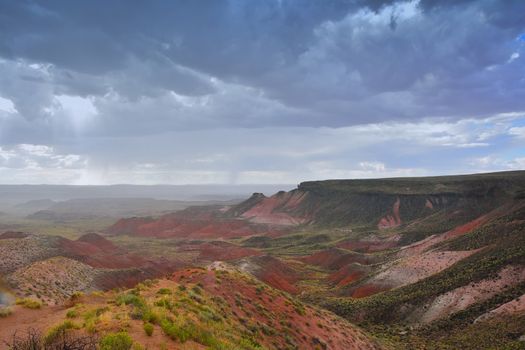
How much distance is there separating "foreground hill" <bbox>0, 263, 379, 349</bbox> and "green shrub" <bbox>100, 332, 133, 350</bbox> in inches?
18.9

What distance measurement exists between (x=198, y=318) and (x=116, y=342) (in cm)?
738

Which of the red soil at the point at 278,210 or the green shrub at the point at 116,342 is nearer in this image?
the green shrub at the point at 116,342

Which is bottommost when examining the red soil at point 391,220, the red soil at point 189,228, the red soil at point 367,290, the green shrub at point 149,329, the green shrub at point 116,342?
the red soil at point 189,228

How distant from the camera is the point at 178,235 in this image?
142m

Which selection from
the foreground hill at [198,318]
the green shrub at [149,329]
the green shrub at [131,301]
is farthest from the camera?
the green shrub at [131,301]

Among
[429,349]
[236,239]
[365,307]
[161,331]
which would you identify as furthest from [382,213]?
[161,331]

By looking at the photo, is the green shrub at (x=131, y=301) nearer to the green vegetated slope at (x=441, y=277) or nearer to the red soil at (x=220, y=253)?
the green vegetated slope at (x=441, y=277)

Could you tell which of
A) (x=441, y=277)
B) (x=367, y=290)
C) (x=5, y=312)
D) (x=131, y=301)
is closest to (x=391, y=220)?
(x=367, y=290)

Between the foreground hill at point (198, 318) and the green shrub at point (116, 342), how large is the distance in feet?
1.57

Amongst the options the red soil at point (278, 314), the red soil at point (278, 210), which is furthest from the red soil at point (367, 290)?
the red soil at point (278, 210)

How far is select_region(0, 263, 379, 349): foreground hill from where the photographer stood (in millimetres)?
14352

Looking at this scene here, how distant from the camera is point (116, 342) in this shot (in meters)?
11.7

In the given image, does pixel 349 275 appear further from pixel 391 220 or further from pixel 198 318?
pixel 391 220

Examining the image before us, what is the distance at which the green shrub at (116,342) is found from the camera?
11516 millimetres
